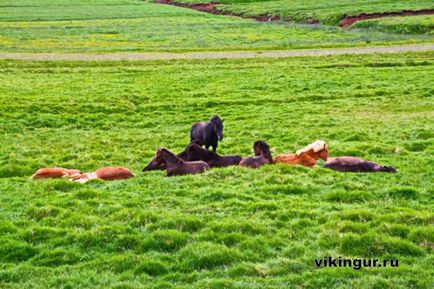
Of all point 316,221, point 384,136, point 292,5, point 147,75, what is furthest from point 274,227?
point 292,5

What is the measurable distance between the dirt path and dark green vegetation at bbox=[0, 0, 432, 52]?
4.14 metres

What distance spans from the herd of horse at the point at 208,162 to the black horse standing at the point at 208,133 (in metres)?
0.73

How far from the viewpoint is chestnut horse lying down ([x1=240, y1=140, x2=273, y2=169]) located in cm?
1645

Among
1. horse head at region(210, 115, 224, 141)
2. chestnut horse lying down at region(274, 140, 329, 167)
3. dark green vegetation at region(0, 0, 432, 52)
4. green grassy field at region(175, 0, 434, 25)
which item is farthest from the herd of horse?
green grassy field at region(175, 0, 434, 25)

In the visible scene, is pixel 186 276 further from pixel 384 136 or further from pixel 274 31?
pixel 274 31

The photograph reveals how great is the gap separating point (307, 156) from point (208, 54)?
1344 inches

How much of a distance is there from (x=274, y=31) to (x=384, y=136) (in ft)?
189

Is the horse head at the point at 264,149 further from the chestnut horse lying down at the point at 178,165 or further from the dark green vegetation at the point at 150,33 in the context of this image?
the dark green vegetation at the point at 150,33

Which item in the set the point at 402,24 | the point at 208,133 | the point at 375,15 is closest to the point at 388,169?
the point at 208,133

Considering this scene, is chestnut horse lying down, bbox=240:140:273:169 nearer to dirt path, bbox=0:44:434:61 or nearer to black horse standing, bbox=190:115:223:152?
black horse standing, bbox=190:115:223:152

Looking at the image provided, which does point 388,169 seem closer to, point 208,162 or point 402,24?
point 208,162

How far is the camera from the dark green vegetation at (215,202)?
10.1m

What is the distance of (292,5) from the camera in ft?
382

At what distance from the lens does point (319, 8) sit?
352ft
